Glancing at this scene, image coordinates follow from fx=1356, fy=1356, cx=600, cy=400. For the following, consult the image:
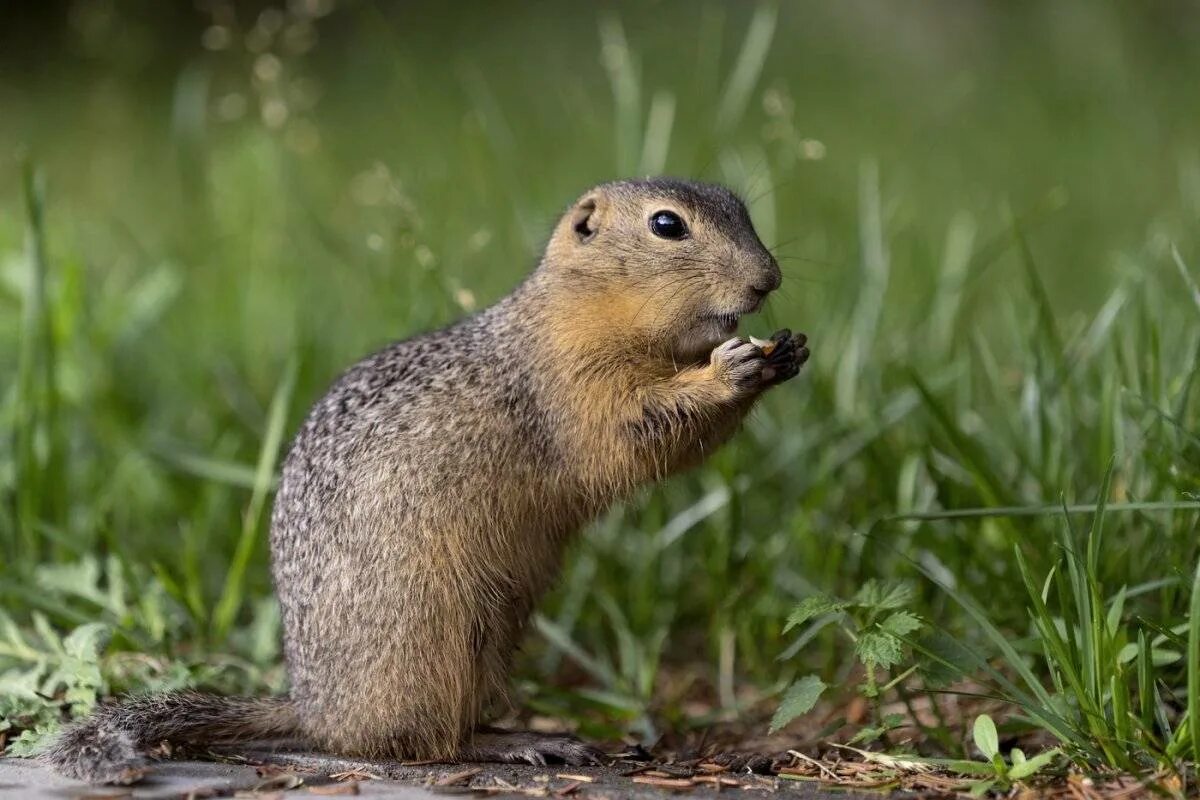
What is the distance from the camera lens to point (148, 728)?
12.1 feet

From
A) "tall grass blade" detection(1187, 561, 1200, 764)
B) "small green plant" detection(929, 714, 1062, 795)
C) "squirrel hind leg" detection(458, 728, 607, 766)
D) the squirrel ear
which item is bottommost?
"squirrel hind leg" detection(458, 728, 607, 766)

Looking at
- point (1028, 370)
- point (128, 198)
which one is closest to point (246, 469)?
point (1028, 370)

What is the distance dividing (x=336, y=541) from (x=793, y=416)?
2.15 m

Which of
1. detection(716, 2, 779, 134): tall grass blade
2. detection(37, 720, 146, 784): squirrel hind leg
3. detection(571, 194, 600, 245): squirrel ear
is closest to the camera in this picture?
detection(37, 720, 146, 784): squirrel hind leg

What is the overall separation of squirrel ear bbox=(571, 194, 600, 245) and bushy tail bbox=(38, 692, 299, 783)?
1.71 metres

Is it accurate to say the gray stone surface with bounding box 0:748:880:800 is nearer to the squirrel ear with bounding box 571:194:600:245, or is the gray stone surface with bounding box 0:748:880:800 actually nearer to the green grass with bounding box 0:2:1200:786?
the green grass with bounding box 0:2:1200:786

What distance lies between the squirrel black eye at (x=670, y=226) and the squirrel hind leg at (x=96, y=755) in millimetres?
2065

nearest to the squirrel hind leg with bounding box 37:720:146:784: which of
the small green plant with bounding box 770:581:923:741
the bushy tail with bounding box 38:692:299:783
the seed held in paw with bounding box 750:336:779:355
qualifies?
the bushy tail with bounding box 38:692:299:783

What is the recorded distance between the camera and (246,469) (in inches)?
203

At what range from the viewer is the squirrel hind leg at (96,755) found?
11.3ft

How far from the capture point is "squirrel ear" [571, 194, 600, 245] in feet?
14.2

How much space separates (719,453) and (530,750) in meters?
1.53

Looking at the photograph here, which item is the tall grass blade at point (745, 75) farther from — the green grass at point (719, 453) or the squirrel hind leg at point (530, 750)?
the squirrel hind leg at point (530, 750)

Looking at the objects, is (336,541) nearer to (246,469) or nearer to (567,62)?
(246,469)
